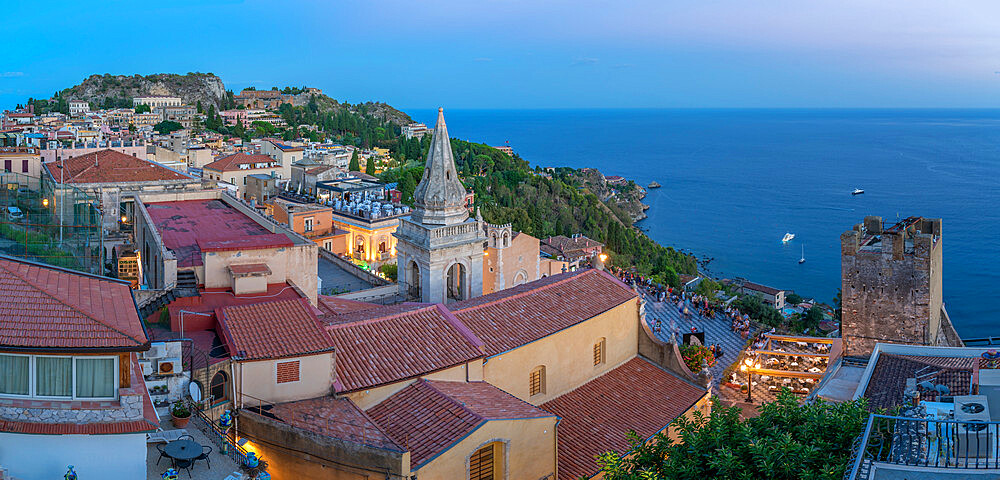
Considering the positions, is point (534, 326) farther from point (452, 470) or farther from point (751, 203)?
point (751, 203)

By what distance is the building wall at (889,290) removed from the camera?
22.9 m

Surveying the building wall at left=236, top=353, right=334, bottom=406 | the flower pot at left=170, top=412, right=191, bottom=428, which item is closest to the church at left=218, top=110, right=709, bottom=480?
the building wall at left=236, top=353, right=334, bottom=406

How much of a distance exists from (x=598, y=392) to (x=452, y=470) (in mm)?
6915

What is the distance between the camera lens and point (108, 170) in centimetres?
3388

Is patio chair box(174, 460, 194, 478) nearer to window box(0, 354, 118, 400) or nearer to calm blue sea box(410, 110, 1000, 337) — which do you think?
window box(0, 354, 118, 400)

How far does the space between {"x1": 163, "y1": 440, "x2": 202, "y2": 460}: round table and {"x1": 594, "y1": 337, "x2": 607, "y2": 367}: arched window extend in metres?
10.8

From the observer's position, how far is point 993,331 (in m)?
50.0

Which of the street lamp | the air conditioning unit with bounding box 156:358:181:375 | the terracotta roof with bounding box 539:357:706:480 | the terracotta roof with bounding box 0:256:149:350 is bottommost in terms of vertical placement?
the street lamp

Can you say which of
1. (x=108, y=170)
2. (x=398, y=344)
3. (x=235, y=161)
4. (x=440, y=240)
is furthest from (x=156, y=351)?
(x=235, y=161)

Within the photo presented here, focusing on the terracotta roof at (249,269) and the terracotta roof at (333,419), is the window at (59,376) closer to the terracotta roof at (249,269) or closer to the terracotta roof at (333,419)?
the terracotta roof at (333,419)

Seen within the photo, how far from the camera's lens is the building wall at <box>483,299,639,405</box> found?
55.8ft

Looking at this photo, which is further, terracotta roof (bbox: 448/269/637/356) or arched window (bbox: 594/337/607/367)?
arched window (bbox: 594/337/607/367)

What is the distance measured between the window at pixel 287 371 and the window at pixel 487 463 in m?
3.22

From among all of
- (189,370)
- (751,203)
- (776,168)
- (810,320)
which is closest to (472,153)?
(751,203)
